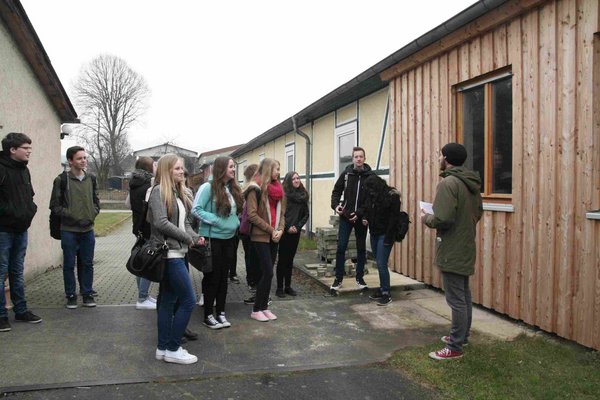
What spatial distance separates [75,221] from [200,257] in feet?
6.94

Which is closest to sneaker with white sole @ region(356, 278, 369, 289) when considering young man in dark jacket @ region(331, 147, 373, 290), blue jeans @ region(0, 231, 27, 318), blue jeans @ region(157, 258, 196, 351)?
young man in dark jacket @ region(331, 147, 373, 290)

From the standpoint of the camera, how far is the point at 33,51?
7.72 metres

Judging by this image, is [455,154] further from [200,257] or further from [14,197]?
[14,197]

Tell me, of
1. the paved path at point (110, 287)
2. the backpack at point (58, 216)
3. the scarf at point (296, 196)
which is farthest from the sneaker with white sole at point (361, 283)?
the backpack at point (58, 216)

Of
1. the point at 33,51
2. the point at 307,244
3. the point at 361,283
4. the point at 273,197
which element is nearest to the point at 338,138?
the point at 307,244

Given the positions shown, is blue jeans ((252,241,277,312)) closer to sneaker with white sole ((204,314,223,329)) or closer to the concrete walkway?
the concrete walkway

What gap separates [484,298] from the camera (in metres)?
5.93

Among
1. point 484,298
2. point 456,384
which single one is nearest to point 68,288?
point 456,384

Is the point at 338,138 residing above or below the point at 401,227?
above

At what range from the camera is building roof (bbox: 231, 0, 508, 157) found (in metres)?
5.73

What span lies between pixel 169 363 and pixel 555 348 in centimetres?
354

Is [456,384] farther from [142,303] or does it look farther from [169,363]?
[142,303]

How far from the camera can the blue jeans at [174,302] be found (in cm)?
423

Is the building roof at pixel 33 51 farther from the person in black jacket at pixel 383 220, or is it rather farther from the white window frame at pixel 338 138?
the white window frame at pixel 338 138
